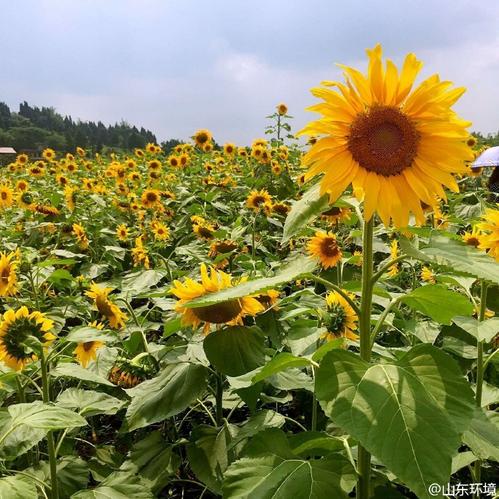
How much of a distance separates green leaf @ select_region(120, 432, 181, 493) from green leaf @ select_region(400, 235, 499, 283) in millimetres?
1101

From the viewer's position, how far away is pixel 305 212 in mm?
1089

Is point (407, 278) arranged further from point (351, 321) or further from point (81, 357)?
point (81, 357)

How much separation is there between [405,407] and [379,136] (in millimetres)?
597

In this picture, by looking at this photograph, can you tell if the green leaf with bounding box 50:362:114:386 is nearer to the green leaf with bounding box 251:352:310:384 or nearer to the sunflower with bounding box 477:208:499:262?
the green leaf with bounding box 251:352:310:384

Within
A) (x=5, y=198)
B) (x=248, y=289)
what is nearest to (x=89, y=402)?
(x=248, y=289)

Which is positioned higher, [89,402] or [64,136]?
[64,136]

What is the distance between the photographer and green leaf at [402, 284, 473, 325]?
41.4 inches

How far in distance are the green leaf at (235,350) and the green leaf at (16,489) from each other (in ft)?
1.65

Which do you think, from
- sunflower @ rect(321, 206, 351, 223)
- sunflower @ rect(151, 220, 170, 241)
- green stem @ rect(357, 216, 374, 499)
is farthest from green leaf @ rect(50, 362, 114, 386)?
sunflower @ rect(151, 220, 170, 241)

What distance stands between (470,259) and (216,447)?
1.02 m

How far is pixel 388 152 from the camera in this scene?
1189 mm

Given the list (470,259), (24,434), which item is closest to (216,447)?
(24,434)

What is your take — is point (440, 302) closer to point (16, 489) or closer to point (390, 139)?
point (390, 139)

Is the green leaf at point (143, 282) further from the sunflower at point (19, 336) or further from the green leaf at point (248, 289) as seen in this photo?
the green leaf at point (248, 289)
